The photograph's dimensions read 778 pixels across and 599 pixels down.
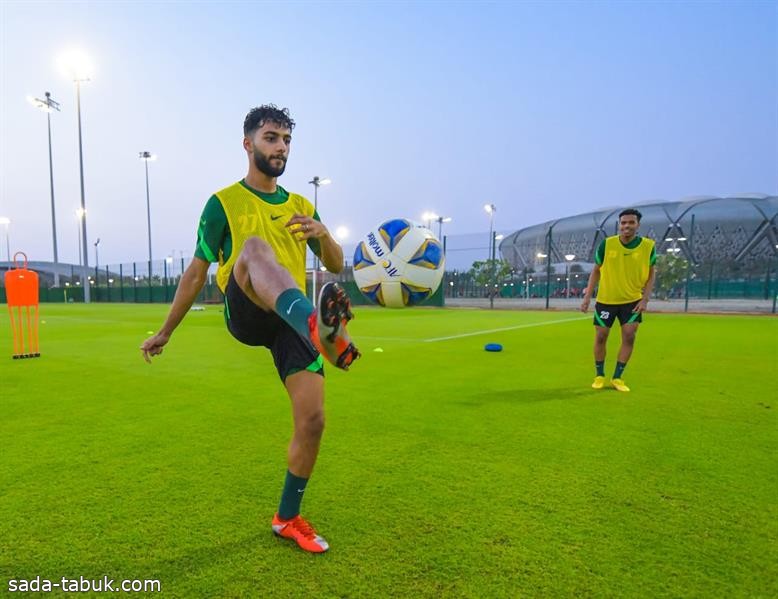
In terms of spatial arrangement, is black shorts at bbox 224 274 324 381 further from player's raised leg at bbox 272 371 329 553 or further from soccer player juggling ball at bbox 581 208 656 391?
soccer player juggling ball at bbox 581 208 656 391

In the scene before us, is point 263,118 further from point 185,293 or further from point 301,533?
point 301,533

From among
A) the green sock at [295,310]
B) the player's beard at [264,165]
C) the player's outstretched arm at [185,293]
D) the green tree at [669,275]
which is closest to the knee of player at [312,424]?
the green sock at [295,310]

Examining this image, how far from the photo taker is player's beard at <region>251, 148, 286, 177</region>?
245 centimetres

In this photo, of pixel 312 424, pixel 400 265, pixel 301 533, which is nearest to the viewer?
pixel 312 424

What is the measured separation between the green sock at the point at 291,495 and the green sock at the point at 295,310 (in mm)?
798

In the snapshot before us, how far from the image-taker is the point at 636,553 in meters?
2.29

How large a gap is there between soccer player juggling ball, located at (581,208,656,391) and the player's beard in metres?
4.51

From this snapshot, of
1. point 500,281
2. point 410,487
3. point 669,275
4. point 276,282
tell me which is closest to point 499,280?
point 500,281

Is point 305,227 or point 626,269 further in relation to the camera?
point 626,269

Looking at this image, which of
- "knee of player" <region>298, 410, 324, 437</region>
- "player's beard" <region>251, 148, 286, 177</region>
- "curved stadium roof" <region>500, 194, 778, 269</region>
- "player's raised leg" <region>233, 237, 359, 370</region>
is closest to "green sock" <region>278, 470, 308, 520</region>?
"knee of player" <region>298, 410, 324, 437</region>

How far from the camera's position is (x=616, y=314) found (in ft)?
19.4

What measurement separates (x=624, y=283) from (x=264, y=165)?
15.8 feet

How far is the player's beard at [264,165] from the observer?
8.04 ft

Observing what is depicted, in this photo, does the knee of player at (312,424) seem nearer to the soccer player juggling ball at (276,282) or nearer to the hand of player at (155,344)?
the soccer player juggling ball at (276,282)
